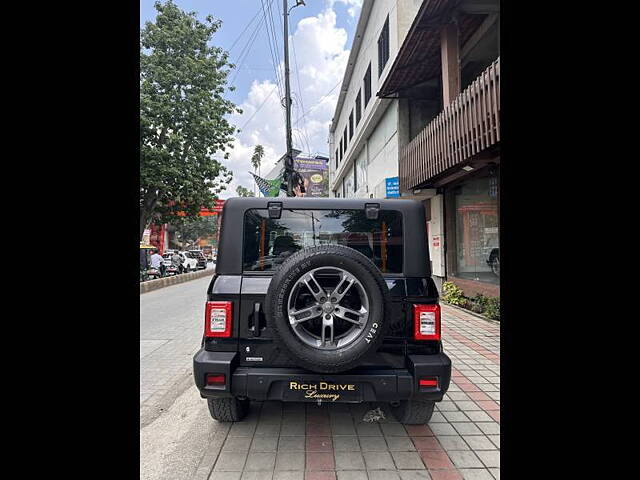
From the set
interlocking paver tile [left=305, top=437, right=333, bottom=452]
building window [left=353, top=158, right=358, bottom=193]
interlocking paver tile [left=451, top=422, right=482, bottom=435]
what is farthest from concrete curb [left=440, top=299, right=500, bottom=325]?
building window [left=353, top=158, right=358, bottom=193]

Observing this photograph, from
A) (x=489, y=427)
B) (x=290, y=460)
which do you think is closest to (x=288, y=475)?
(x=290, y=460)

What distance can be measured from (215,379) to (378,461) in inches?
54.9

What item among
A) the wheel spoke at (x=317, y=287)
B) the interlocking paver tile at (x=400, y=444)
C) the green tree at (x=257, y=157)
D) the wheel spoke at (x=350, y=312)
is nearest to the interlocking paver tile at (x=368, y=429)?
the interlocking paver tile at (x=400, y=444)

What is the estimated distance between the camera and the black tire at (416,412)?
3082 millimetres

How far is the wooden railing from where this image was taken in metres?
6.20

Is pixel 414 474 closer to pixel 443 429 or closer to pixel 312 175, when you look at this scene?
pixel 443 429

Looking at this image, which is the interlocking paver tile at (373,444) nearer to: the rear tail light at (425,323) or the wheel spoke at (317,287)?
the rear tail light at (425,323)

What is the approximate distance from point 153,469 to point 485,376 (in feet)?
12.9

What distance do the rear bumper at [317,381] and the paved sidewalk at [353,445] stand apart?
499 mm

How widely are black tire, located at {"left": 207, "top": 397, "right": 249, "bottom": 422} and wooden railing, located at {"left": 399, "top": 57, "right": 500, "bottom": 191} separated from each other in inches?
229

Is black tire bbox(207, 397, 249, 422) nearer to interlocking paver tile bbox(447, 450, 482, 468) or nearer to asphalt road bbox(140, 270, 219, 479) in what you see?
asphalt road bbox(140, 270, 219, 479)
